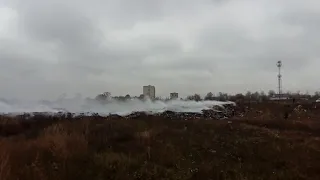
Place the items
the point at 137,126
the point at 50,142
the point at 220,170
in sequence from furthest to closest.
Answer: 1. the point at 137,126
2. the point at 50,142
3. the point at 220,170

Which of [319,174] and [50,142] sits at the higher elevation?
[50,142]

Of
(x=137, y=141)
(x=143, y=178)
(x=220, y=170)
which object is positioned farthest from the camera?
(x=137, y=141)

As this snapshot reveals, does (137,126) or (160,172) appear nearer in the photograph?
(160,172)

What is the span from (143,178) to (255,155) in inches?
231

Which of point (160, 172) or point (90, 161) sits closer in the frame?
point (160, 172)

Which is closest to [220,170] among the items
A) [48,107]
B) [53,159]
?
[53,159]

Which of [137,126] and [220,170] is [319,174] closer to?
[220,170]

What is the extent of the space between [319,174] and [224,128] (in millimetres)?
12678

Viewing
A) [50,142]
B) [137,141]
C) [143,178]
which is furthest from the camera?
[137,141]

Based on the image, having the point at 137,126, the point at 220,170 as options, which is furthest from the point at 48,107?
the point at 220,170

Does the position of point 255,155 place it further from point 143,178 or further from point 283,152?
point 143,178

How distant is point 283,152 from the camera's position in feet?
53.2

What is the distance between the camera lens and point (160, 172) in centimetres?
1216

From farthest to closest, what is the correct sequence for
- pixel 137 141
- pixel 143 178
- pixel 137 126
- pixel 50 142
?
1. pixel 137 126
2. pixel 137 141
3. pixel 50 142
4. pixel 143 178
